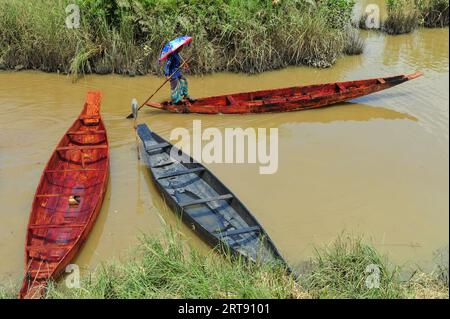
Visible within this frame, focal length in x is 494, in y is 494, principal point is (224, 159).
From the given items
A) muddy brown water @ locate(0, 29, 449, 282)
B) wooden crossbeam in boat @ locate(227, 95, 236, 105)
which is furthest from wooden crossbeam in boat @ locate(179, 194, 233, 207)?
wooden crossbeam in boat @ locate(227, 95, 236, 105)

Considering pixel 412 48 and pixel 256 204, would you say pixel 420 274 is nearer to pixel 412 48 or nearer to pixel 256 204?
pixel 256 204

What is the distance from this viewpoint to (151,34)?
10.4m

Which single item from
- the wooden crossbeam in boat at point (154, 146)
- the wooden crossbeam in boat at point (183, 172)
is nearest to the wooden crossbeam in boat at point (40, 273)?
the wooden crossbeam in boat at point (183, 172)

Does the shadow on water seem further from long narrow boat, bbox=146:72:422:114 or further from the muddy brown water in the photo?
long narrow boat, bbox=146:72:422:114

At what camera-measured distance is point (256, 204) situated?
6613 millimetres

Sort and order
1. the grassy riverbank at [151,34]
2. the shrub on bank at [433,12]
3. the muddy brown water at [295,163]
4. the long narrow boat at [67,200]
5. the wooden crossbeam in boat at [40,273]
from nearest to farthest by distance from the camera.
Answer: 1. the wooden crossbeam in boat at [40,273]
2. the long narrow boat at [67,200]
3. the muddy brown water at [295,163]
4. the grassy riverbank at [151,34]
5. the shrub on bank at [433,12]

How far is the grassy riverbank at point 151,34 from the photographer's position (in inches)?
410

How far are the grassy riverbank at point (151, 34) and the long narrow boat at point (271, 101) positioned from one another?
1642 millimetres

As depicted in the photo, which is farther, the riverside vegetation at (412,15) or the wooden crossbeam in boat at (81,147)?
the riverside vegetation at (412,15)

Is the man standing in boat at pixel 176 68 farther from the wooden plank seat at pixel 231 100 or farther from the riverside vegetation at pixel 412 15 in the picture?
the riverside vegetation at pixel 412 15

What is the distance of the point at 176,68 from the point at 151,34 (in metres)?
2.07

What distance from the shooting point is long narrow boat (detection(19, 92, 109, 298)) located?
A: 16.7 feet
